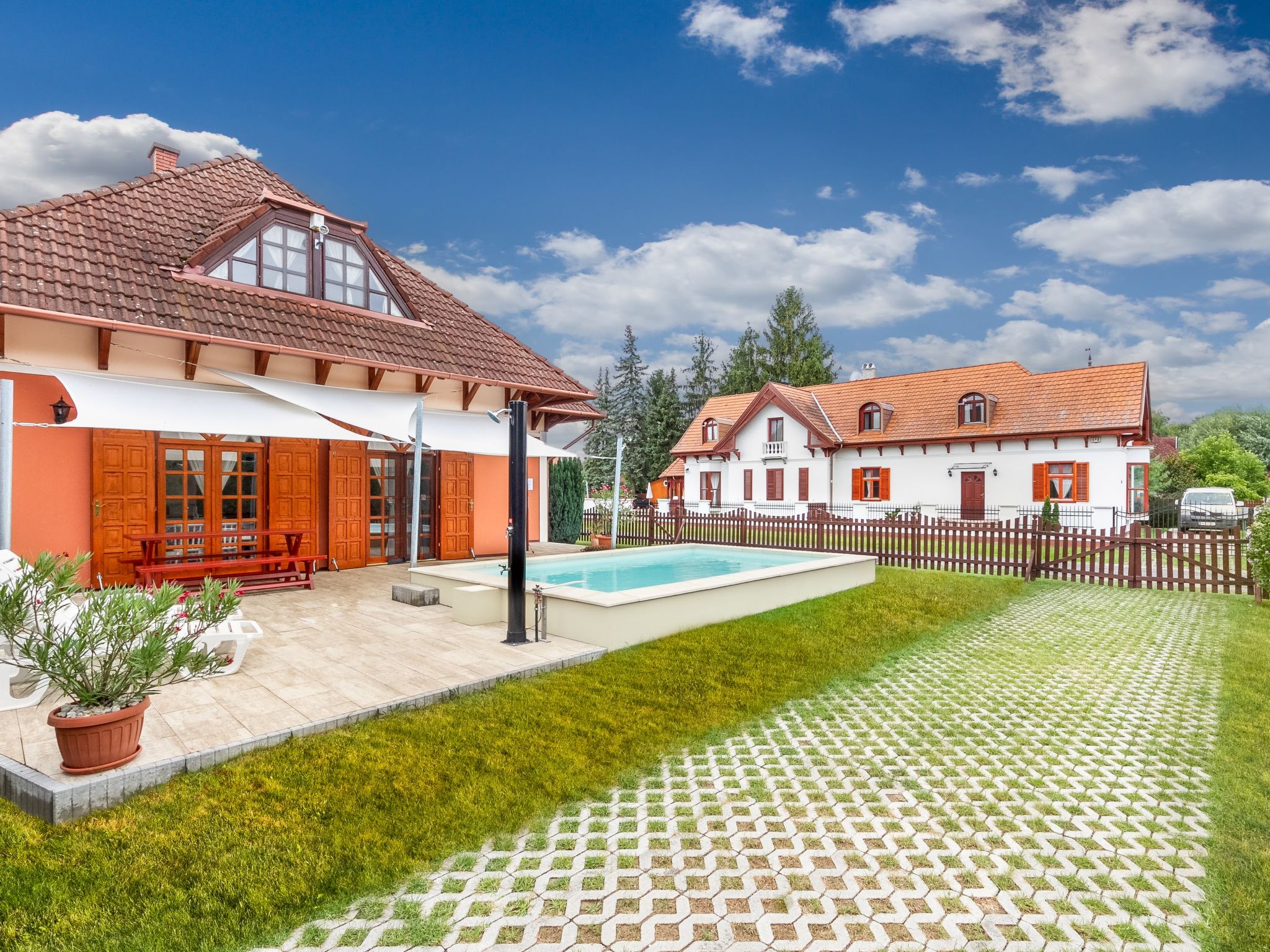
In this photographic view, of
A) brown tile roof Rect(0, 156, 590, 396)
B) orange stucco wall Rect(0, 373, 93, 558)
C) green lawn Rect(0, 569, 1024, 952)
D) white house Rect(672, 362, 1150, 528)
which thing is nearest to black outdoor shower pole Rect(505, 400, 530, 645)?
green lawn Rect(0, 569, 1024, 952)

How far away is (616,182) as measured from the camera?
24.5 m

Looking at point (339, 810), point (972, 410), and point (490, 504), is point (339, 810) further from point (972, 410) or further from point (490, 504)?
point (972, 410)

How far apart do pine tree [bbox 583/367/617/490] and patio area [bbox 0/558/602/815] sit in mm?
36335

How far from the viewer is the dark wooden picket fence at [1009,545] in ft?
35.8

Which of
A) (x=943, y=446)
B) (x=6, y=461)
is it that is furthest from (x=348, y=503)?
(x=943, y=446)

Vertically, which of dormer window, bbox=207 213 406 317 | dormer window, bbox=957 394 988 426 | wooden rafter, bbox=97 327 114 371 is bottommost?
wooden rafter, bbox=97 327 114 371

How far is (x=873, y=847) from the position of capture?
3.17 metres

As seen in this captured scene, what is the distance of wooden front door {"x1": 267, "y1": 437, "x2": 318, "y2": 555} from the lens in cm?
1018

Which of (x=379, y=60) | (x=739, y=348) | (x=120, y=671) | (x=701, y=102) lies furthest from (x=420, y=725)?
(x=739, y=348)

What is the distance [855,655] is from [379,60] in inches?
724

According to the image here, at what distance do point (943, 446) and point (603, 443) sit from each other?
28718mm

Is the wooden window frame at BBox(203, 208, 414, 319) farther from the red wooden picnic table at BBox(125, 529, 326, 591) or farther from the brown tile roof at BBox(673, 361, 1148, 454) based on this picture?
the brown tile roof at BBox(673, 361, 1148, 454)

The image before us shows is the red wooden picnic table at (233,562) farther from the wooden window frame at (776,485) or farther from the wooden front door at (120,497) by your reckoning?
the wooden window frame at (776,485)

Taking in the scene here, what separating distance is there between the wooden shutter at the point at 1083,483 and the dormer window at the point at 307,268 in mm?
23139
